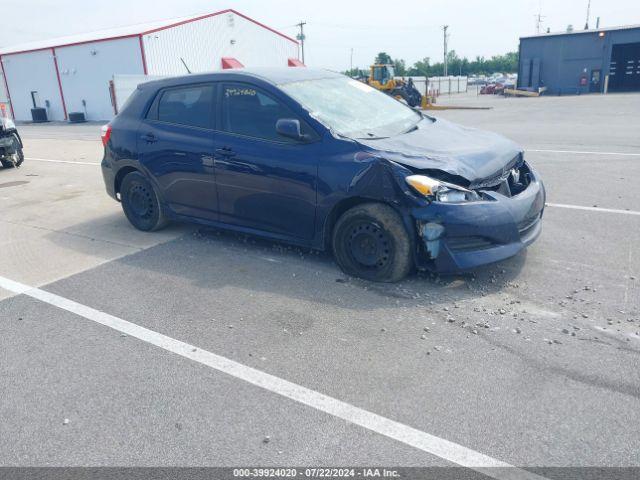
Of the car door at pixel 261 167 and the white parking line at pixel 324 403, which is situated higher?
the car door at pixel 261 167

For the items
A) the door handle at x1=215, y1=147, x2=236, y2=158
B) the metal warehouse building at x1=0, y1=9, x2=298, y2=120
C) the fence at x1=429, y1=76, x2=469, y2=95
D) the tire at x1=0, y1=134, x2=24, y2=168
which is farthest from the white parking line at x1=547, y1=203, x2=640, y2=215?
the fence at x1=429, y1=76, x2=469, y2=95

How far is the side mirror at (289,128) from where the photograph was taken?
4621mm

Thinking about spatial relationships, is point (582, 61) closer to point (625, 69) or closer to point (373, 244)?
point (625, 69)

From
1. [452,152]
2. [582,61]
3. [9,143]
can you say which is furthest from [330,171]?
[582,61]

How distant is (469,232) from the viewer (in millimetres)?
4184

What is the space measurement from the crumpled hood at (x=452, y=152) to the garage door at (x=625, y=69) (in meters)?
42.7

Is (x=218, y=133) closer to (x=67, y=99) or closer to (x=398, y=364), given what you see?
(x=398, y=364)

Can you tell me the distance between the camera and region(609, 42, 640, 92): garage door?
4069 centimetres

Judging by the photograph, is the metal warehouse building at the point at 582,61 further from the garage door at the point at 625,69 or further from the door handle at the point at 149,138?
the door handle at the point at 149,138

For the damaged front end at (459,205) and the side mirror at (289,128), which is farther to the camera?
the side mirror at (289,128)

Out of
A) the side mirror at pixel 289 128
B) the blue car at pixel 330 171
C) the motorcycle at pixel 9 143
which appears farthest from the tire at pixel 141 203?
the motorcycle at pixel 9 143

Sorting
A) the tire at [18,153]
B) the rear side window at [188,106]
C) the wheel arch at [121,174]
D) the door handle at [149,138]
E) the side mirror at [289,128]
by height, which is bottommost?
the tire at [18,153]

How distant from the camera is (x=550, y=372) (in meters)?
3.21

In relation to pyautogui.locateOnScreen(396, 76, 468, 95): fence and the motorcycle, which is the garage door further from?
the motorcycle
